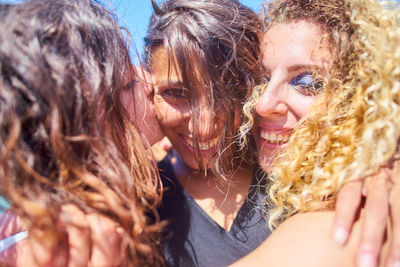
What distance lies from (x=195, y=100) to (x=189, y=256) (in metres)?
0.97

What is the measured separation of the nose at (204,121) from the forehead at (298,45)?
468mm

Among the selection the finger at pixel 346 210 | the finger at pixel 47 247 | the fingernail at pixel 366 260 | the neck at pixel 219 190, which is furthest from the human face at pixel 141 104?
the fingernail at pixel 366 260

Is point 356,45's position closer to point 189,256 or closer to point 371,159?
point 371,159

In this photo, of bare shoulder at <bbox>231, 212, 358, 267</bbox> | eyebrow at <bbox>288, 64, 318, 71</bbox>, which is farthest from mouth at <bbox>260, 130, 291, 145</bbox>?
bare shoulder at <bbox>231, 212, 358, 267</bbox>

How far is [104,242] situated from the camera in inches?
→ 43.2

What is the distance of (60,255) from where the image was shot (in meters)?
1.04

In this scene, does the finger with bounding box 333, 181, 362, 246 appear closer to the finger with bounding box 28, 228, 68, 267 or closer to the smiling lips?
the smiling lips

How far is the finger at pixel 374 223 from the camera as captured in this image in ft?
3.21

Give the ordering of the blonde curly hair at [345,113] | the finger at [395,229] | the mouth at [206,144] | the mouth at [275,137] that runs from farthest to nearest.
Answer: the mouth at [206,144] < the mouth at [275,137] < the blonde curly hair at [345,113] < the finger at [395,229]

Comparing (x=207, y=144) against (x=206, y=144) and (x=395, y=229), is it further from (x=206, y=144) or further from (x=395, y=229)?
(x=395, y=229)

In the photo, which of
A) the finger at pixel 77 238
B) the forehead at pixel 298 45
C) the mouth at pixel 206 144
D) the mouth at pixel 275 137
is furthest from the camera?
the mouth at pixel 206 144

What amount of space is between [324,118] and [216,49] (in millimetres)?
753

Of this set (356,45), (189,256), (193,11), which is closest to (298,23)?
(356,45)

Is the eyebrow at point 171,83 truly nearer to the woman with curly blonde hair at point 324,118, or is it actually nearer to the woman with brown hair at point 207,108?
the woman with brown hair at point 207,108
